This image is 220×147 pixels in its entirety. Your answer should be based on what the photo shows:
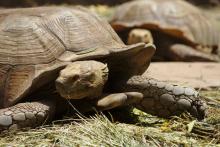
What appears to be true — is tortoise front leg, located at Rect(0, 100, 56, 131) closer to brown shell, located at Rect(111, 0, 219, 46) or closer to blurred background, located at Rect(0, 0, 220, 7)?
brown shell, located at Rect(111, 0, 219, 46)

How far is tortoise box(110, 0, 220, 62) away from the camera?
816cm

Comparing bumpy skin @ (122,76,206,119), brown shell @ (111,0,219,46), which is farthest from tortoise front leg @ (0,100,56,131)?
brown shell @ (111,0,219,46)

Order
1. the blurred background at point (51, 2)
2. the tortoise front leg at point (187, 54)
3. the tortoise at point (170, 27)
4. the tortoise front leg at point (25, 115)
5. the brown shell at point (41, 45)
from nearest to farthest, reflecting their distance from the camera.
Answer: the tortoise front leg at point (25, 115)
the brown shell at point (41, 45)
the tortoise front leg at point (187, 54)
the tortoise at point (170, 27)
the blurred background at point (51, 2)

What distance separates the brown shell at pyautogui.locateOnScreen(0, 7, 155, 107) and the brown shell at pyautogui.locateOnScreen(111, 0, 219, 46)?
4961mm

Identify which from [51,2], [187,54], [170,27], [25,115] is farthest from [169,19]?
[25,115]

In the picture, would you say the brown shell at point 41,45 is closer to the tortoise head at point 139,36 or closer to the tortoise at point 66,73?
the tortoise at point 66,73

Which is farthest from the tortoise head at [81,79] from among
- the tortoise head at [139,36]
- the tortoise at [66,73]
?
the tortoise head at [139,36]

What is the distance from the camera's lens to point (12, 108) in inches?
110

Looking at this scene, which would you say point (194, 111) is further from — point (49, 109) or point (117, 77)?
point (49, 109)

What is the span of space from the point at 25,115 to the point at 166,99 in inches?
33.2

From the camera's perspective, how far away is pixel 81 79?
2.79 meters

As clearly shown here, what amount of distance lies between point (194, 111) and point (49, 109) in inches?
33.6

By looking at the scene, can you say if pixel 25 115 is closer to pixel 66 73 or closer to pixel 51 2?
pixel 66 73

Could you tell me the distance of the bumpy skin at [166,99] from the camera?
3.04 metres
